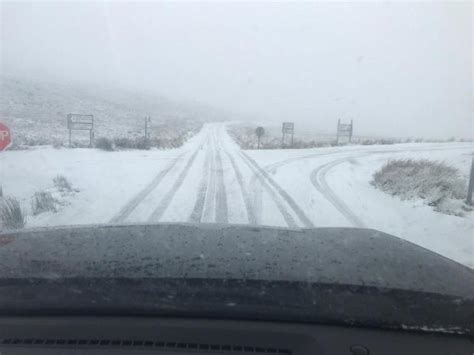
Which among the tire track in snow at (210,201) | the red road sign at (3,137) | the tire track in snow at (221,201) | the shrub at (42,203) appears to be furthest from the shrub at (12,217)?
the tire track in snow at (221,201)

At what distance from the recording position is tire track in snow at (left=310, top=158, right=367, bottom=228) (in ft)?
33.0

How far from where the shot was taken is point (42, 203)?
1034cm

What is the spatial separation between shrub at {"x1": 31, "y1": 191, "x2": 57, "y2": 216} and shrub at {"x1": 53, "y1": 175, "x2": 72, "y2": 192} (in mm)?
1185

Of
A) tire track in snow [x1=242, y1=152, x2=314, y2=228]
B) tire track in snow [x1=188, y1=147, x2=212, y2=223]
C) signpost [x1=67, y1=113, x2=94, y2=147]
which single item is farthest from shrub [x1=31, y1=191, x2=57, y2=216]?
signpost [x1=67, y1=113, x2=94, y2=147]

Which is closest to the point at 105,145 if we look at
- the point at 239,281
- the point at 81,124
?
the point at 81,124

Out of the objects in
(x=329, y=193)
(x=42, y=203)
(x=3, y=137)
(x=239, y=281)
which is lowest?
(x=42, y=203)

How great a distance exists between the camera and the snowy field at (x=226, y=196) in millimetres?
9406

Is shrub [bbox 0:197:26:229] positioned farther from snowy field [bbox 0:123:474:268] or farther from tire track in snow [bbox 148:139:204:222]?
tire track in snow [bbox 148:139:204:222]

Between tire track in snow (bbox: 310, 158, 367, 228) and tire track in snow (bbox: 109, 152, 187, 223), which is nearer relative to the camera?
tire track in snow (bbox: 109, 152, 187, 223)

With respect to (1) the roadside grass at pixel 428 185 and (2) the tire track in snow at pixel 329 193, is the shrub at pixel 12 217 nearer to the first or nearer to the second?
(2) the tire track in snow at pixel 329 193

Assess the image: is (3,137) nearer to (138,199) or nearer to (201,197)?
(138,199)

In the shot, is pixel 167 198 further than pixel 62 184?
No

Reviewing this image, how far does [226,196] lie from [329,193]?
2.97 metres

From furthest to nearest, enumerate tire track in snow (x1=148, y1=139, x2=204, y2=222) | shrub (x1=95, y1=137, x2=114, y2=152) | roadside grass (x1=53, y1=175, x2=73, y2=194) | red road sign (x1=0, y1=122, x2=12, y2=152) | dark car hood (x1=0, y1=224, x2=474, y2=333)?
shrub (x1=95, y1=137, x2=114, y2=152) → roadside grass (x1=53, y1=175, x2=73, y2=194) → red road sign (x1=0, y1=122, x2=12, y2=152) → tire track in snow (x1=148, y1=139, x2=204, y2=222) → dark car hood (x1=0, y1=224, x2=474, y2=333)
